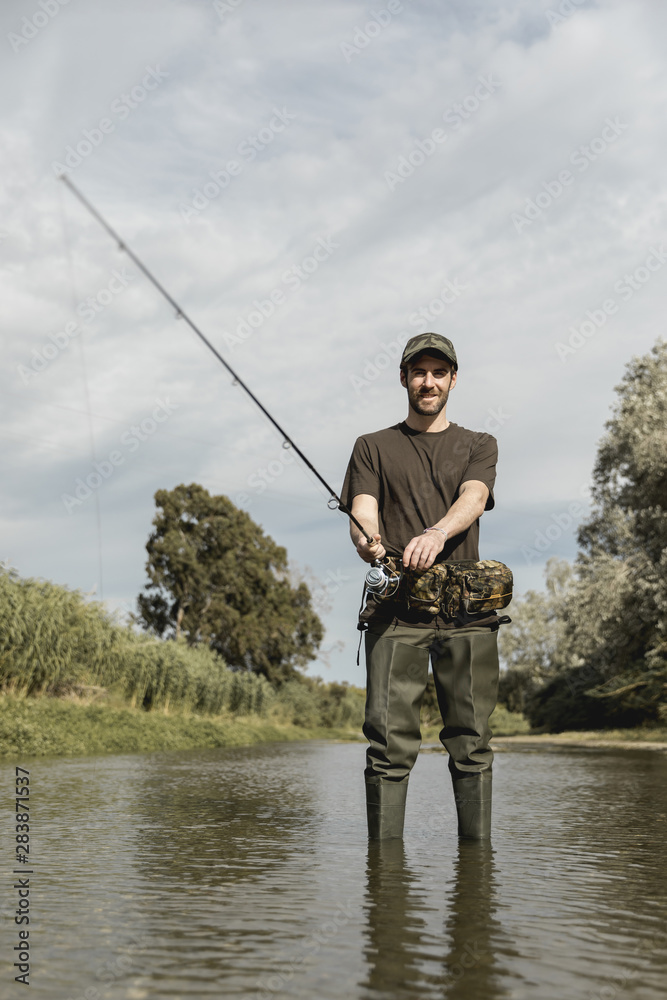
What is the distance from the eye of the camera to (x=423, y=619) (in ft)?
12.7

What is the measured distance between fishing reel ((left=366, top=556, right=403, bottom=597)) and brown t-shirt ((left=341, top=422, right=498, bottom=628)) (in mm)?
105

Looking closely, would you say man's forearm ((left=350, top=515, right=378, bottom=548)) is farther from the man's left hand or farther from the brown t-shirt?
the man's left hand

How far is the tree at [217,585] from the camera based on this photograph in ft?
127

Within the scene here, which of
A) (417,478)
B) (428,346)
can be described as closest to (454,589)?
(417,478)

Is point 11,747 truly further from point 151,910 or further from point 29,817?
point 151,910

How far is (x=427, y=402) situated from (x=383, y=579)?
0.88 m

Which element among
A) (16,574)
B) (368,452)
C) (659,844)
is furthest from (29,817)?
(16,574)

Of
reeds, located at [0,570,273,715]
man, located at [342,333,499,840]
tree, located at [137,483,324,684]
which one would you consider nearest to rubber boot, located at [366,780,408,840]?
man, located at [342,333,499,840]

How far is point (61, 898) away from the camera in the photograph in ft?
9.04

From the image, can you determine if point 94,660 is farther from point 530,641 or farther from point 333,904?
point 530,641

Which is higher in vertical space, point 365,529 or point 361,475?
point 361,475

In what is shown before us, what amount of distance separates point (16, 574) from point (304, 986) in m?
12.9

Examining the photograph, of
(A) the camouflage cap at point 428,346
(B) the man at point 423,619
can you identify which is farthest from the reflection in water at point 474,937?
(A) the camouflage cap at point 428,346

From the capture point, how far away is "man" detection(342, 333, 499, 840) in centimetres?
381
